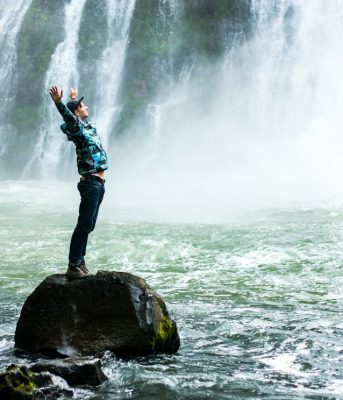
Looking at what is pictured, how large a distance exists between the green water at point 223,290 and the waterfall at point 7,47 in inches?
706

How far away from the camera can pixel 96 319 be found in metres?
7.09

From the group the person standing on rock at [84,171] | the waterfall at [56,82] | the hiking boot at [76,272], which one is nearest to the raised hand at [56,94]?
the person standing on rock at [84,171]

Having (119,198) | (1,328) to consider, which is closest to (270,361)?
(1,328)

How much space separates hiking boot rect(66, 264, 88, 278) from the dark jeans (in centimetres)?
7

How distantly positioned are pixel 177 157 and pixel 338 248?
70.7 feet

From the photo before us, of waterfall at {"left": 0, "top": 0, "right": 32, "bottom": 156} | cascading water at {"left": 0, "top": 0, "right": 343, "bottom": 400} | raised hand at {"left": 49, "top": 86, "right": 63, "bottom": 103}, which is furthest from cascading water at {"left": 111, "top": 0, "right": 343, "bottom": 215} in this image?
raised hand at {"left": 49, "top": 86, "right": 63, "bottom": 103}

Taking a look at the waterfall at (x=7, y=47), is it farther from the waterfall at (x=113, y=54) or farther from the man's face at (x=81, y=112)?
the man's face at (x=81, y=112)

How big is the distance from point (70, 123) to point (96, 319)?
2.46 metres

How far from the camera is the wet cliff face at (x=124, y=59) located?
1407 inches

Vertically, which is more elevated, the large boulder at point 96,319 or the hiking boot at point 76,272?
the hiking boot at point 76,272

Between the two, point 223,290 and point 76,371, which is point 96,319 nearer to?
point 76,371

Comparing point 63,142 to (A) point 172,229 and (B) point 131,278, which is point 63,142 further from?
(B) point 131,278

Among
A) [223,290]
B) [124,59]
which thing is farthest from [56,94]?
[124,59]

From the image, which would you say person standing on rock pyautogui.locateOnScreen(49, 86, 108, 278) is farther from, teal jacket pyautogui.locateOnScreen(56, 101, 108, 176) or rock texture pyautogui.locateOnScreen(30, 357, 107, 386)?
rock texture pyautogui.locateOnScreen(30, 357, 107, 386)
